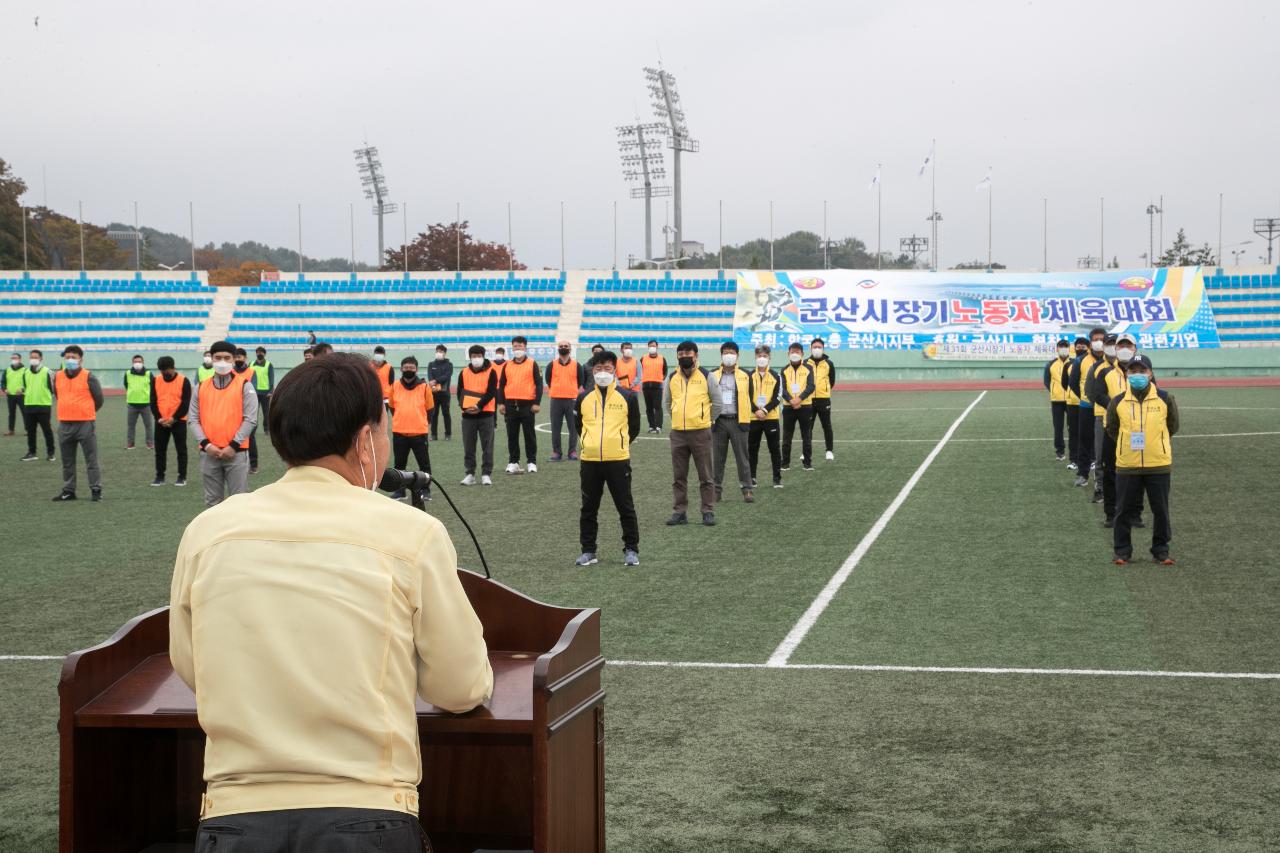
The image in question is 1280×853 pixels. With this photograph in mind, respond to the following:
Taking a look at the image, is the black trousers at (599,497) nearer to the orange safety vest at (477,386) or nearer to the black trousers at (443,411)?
the orange safety vest at (477,386)

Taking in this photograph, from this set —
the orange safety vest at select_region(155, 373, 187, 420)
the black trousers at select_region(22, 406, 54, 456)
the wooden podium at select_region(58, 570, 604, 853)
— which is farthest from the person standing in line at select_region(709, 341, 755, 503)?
the wooden podium at select_region(58, 570, 604, 853)

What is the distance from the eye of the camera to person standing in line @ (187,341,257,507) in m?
13.0

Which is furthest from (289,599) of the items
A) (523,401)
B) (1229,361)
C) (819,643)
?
(1229,361)

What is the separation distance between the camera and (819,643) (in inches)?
358

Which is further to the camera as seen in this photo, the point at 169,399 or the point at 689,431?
the point at 169,399

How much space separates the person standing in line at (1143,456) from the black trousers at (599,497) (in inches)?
169

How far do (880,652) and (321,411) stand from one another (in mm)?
6517

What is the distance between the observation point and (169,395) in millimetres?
18875

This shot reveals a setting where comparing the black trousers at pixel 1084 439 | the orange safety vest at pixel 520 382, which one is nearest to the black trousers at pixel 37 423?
the orange safety vest at pixel 520 382

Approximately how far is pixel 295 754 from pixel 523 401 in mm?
17827

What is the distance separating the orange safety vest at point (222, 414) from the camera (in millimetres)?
13023

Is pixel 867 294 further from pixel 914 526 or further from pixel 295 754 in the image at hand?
pixel 295 754

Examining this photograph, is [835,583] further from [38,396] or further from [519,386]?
[38,396]

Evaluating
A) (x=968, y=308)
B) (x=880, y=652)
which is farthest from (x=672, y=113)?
(x=880, y=652)
